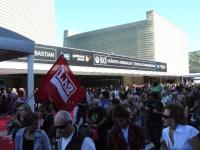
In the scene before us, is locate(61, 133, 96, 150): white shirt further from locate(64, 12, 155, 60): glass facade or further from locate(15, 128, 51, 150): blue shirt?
locate(64, 12, 155, 60): glass facade

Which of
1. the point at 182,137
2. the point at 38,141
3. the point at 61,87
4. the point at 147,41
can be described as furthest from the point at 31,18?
the point at 182,137

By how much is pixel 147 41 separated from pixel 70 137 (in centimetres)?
6175

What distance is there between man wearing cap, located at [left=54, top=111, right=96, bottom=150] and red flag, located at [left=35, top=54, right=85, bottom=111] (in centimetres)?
219

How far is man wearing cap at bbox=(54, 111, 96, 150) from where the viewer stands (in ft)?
13.0

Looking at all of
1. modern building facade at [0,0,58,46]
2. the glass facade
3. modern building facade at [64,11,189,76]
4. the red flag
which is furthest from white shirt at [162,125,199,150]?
the glass facade

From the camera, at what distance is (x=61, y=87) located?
6.34 m

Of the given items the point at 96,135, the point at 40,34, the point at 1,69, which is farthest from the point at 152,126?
the point at 40,34

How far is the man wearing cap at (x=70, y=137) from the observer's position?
3957 mm

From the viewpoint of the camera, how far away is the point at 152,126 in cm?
996

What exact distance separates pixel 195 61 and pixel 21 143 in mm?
182190

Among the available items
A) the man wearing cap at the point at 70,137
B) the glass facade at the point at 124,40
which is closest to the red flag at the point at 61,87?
the man wearing cap at the point at 70,137

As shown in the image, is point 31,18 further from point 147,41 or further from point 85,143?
point 85,143

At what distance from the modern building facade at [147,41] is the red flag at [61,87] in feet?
181

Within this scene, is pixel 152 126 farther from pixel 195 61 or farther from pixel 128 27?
pixel 195 61
